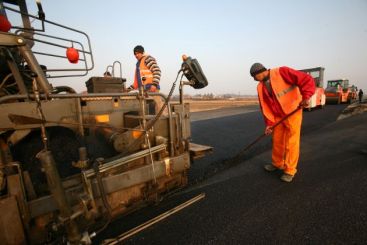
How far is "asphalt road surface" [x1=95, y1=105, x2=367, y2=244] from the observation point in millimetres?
2049

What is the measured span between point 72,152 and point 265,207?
2.30 m

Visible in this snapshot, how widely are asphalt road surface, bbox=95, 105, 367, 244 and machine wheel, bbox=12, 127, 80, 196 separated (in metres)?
0.81

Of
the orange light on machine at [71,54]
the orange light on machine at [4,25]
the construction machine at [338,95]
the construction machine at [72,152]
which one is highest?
the orange light on machine at [4,25]

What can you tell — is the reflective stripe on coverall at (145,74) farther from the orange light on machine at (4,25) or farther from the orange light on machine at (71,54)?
the orange light on machine at (4,25)

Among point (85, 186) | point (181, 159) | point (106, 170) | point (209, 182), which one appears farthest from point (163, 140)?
point (209, 182)

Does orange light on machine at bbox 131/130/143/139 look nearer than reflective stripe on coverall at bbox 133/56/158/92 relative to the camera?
Yes

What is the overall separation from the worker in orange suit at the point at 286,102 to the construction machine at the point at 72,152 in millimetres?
1333

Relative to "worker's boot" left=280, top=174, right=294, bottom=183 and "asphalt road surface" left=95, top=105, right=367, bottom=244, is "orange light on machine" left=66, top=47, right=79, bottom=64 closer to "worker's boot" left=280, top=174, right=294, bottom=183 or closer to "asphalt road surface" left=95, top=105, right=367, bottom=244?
"asphalt road surface" left=95, top=105, right=367, bottom=244

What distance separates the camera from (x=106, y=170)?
204 centimetres

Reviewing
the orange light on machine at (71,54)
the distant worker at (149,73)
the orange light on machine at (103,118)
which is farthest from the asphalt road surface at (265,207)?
the orange light on machine at (71,54)

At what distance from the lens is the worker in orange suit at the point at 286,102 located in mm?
3171

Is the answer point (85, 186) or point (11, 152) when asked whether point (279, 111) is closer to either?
point (85, 186)

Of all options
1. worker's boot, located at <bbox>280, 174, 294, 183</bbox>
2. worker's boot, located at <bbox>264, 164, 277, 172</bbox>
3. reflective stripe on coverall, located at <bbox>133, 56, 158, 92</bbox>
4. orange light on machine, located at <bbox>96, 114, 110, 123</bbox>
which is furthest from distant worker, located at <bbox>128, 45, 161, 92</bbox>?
worker's boot, located at <bbox>280, 174, 294, 183</bbox>

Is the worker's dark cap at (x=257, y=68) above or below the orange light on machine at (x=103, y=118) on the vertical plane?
above
